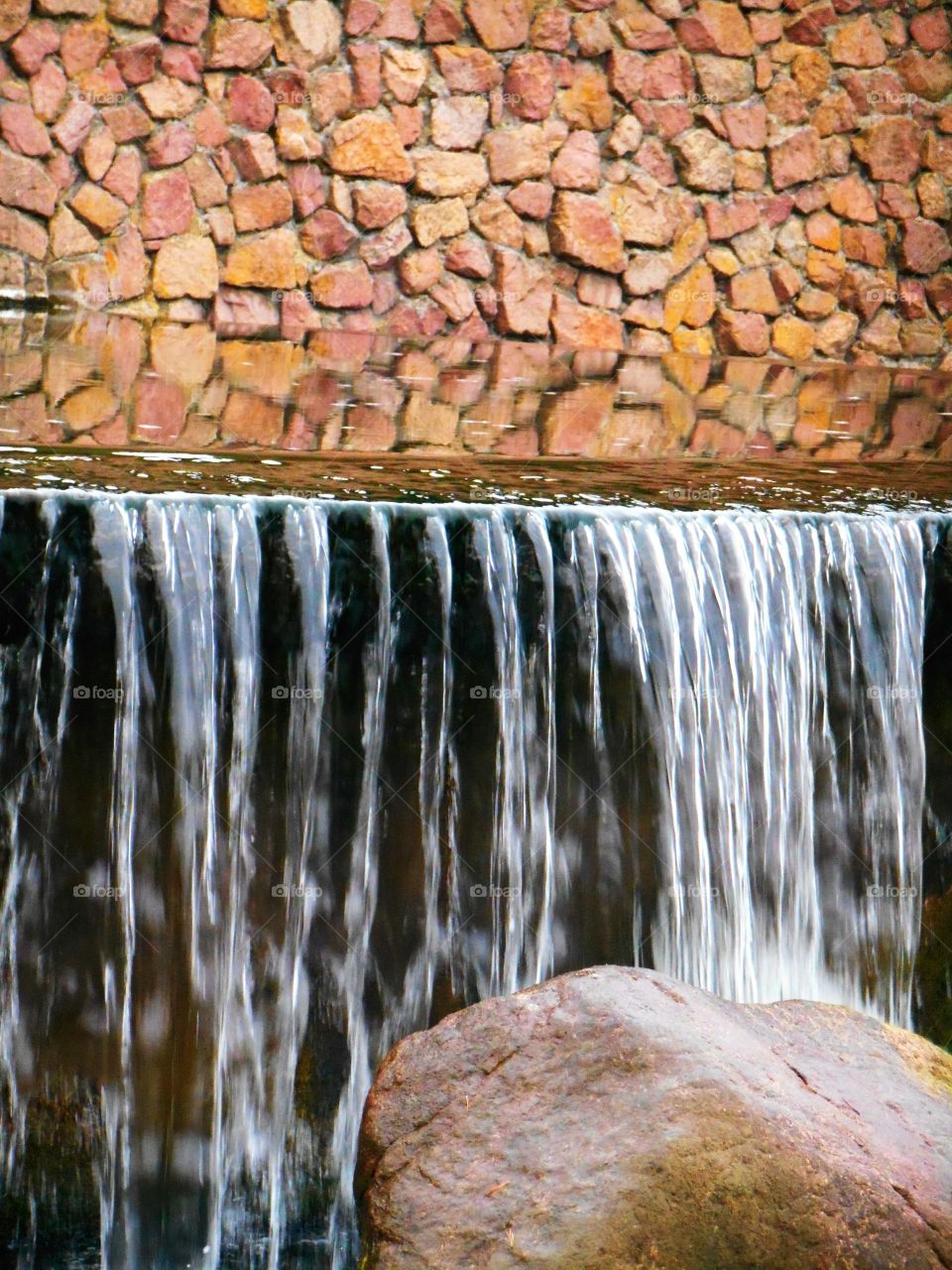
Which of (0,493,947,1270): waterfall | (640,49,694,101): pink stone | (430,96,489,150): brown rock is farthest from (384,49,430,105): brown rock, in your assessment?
(0,493,947,1270): waterfall

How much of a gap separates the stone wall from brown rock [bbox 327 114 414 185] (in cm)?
1

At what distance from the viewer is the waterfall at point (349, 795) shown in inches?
130

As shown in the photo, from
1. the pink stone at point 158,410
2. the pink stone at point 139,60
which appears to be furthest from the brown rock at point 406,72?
the pink stone at point 158,410

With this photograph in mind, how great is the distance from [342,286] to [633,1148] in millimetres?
5707

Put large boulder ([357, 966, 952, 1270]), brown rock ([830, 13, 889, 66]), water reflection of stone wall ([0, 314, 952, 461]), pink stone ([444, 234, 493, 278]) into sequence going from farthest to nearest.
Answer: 1. brown rock ([830, 13, 889, 66])
2. pink stone ([444, 234, 493, 278])
3. water reflection of stone wall ([0, 314, 952, 461])
4. large boulder ([357, 966, 952, 1270])

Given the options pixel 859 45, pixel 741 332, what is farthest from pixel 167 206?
pixel 859 45

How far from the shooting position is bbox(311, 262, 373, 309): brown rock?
7562 millimetres

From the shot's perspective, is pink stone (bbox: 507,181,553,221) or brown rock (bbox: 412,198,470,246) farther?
pink stone (bbox: 507,181,553,221)

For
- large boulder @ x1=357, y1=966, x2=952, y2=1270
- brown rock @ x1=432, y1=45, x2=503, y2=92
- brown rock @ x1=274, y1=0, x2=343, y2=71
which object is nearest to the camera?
large boulder @ x1=357, y1=966, x2=952, y2=1270

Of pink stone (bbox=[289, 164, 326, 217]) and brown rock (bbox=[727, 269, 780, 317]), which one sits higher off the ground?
pink stone (bbox=[289, 164, 326, 217])

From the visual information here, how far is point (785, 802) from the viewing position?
12.6 feet

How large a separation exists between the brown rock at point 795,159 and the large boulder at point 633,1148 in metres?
6.47

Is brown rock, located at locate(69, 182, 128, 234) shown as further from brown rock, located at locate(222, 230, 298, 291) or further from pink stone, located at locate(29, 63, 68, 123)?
brown rock, located at locate(222, 230, 298, 291)

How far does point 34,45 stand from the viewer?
6.92m
